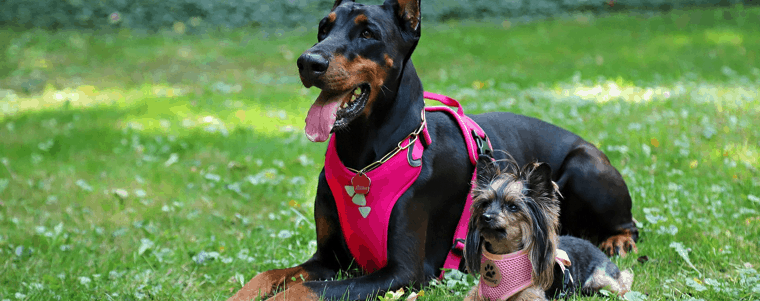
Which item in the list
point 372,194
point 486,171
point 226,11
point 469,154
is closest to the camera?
point 486,171

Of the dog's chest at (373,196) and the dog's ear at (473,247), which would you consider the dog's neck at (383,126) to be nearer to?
the dog's chest at (373,196)

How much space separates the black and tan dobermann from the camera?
10.1 feet

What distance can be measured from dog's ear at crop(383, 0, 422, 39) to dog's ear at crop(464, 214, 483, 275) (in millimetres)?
1002

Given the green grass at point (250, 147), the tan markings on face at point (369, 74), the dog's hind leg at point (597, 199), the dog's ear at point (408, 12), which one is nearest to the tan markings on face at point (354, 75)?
the tan markings on face at point (369, 74)

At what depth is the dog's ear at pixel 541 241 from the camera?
2.82 meters

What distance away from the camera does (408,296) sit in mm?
3207

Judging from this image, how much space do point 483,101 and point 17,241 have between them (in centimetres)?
590

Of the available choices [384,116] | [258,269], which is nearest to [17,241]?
[258,269]

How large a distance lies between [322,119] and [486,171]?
804mm

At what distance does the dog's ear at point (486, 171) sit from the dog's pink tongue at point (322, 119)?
719 mm

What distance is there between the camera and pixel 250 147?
6984 millimetres

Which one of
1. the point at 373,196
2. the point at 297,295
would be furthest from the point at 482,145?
the point at 297,295

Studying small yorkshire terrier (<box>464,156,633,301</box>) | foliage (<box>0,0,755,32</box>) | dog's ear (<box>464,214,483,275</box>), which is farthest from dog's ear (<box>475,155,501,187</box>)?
foliage (<box>0,0,755,32</box>)

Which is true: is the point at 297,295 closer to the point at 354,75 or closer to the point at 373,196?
the point at 373,196
